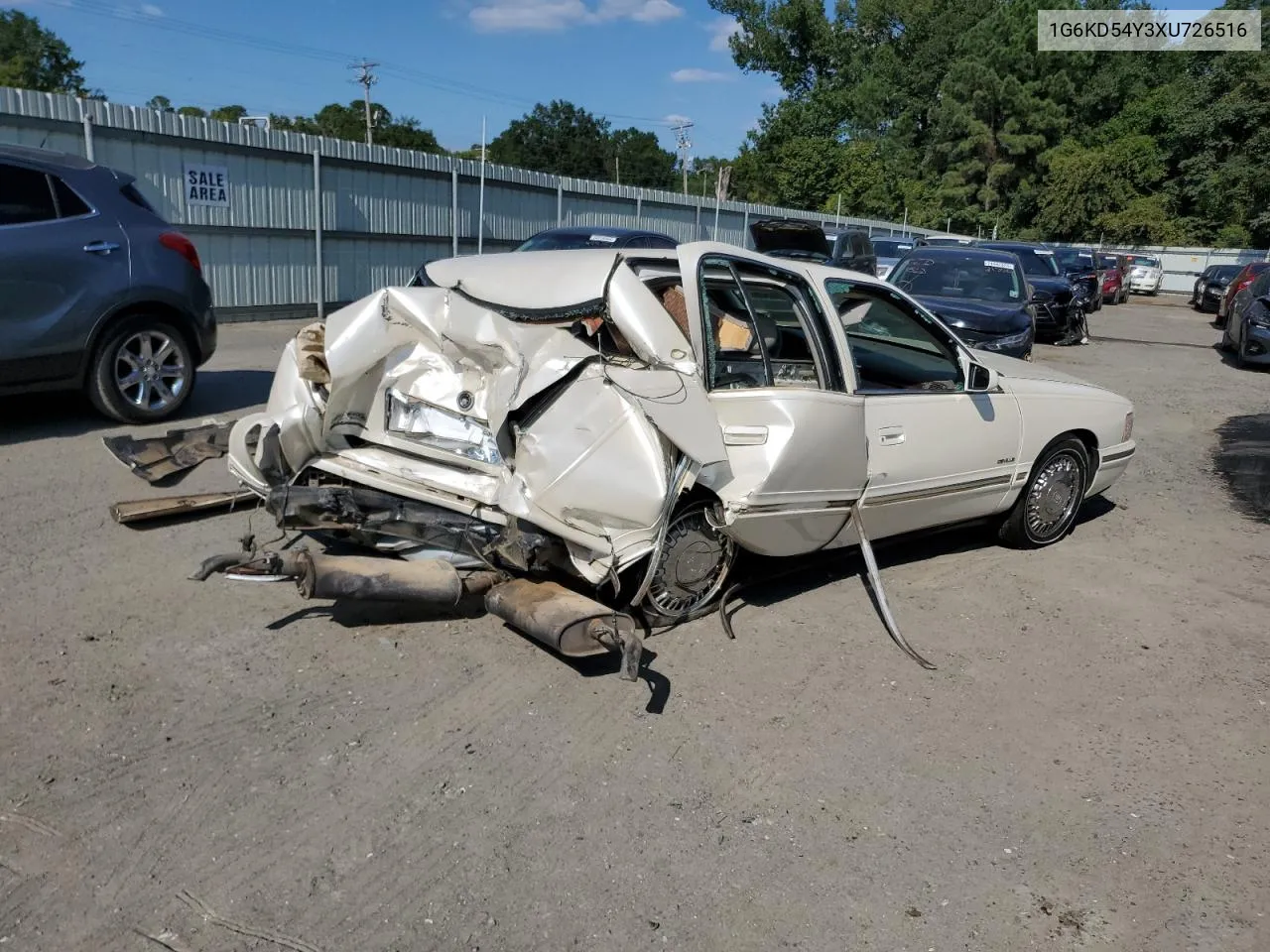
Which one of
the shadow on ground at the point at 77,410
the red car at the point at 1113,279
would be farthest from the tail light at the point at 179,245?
the red car at the point at 1113,279

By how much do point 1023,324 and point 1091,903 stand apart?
1071 centimetres

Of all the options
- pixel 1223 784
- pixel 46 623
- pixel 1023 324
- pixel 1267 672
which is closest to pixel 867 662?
pixel 1223 784

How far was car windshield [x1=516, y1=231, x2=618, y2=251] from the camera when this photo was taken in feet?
37.9

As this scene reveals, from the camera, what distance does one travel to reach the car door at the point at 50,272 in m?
6.89

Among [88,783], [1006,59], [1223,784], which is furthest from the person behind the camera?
[1006,59]

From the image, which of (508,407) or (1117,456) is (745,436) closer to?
(508,407)

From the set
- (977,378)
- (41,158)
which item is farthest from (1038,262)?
(41,158)

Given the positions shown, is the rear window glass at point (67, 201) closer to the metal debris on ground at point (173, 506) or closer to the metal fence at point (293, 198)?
the metal debris on ground at point (173, 506)

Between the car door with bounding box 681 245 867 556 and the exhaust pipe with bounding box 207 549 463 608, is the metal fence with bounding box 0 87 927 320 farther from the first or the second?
the car door with bounding box 681 245 867 556

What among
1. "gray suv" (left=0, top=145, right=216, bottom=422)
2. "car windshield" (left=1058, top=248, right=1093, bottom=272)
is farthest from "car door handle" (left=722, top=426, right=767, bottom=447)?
"car windshield" (left=1058, top=248, right=1093, bottom=272)

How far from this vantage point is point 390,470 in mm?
4723

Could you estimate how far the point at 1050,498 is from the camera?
21.7 ft

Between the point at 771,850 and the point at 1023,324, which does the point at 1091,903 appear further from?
the point at 1023,324

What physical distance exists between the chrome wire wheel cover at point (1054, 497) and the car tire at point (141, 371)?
6.21 metres
